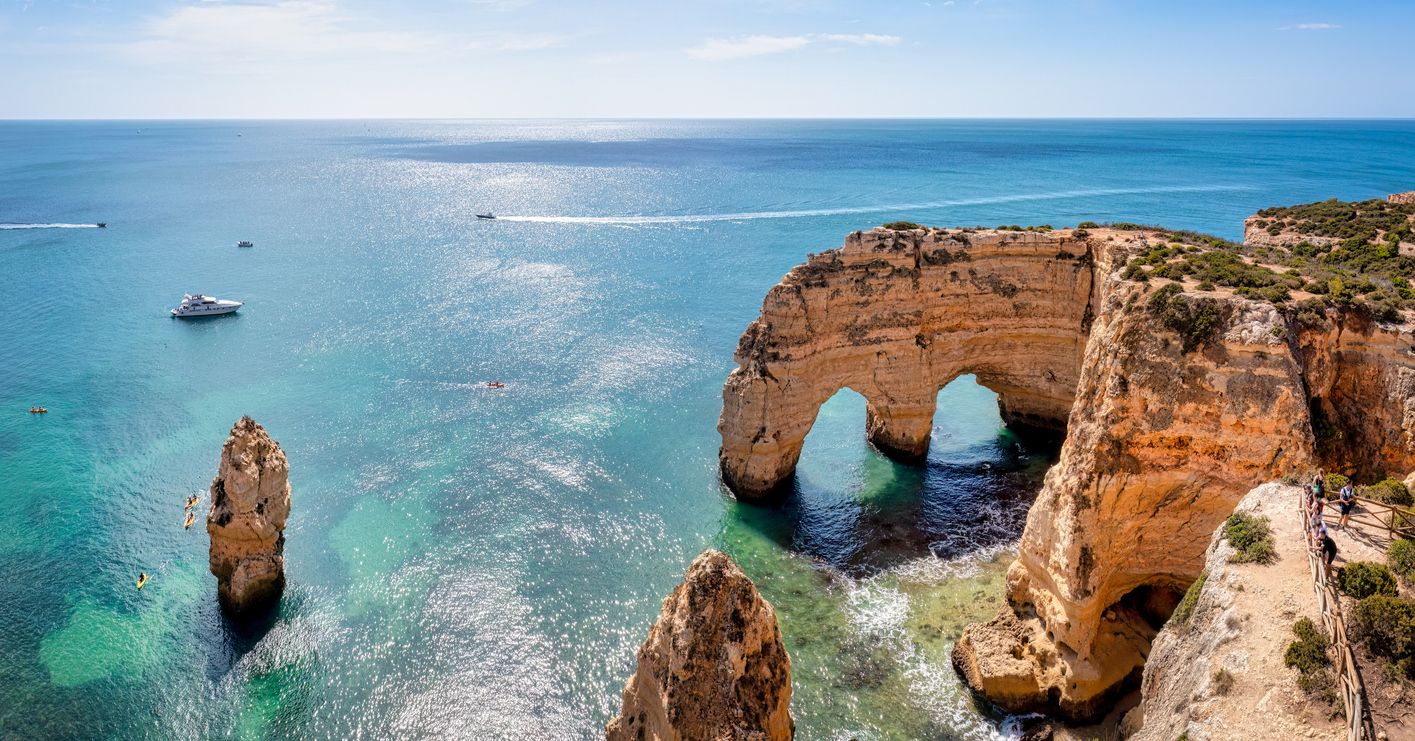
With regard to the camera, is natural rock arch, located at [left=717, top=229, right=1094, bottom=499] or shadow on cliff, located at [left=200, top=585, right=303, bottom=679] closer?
shadow on cliff, located at [left=200, top=585, right=303, bottom=679]

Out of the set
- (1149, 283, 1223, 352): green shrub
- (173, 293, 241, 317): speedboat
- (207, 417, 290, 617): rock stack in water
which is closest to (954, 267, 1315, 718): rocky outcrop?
(1149, 283, 1223, 352): green shrub

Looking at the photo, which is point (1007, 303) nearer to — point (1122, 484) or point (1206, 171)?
point (1122, 484)

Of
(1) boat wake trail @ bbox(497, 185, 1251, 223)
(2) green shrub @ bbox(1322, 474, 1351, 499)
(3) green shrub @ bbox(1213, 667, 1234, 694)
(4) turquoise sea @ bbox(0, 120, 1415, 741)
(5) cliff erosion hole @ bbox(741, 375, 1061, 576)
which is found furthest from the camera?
(1) boat wake trail @ bbox(497, 185, 1251, 223)

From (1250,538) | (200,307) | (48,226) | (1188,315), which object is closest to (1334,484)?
(1250,538)

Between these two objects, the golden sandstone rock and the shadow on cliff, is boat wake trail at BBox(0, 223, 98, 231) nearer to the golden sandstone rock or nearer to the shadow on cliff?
the shadow on cliff

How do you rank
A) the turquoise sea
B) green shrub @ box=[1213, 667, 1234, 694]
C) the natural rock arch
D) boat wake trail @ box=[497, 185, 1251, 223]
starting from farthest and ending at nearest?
boat wake trail @ box=[497, 185, 1251, 223] < the natural rock arch < the turquoise sea < green shrub @ box=[1213, 667, 1234, 694]

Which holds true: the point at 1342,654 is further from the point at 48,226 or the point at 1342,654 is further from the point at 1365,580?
the point at 48,226

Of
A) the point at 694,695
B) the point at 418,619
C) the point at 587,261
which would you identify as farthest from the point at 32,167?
the point at 694,695
